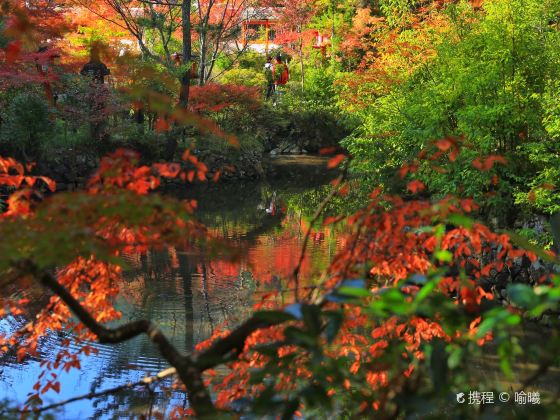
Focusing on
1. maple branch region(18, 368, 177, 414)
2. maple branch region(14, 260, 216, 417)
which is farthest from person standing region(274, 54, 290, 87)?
maple branch region(14, 260, 216, 417)

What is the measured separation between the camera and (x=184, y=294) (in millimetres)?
8148

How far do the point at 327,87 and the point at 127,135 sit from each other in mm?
8373

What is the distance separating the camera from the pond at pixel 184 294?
550 cm

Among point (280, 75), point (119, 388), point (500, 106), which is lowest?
point (280, 75)

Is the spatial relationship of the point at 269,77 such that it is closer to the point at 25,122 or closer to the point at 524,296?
the point at 25,122

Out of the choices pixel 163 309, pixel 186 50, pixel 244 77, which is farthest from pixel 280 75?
pixel 163 309

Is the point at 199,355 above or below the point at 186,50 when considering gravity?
below

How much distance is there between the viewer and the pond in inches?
216

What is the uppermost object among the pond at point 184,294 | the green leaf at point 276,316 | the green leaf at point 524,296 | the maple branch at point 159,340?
the green leaf at point 524,296

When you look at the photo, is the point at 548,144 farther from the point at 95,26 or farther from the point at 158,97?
the point at 95,26

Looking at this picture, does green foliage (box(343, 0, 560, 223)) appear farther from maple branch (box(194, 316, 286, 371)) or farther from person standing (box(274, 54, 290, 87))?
person standing (box(274, 54, 290, 87))

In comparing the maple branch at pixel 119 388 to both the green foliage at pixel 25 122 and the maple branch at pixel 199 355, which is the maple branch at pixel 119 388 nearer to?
the maple branch at pixel 199 355

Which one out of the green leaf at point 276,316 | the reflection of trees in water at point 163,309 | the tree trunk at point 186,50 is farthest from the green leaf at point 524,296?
the tree trunk at point 186,50

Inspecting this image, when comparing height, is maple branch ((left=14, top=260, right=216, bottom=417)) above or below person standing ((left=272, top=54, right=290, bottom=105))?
above
